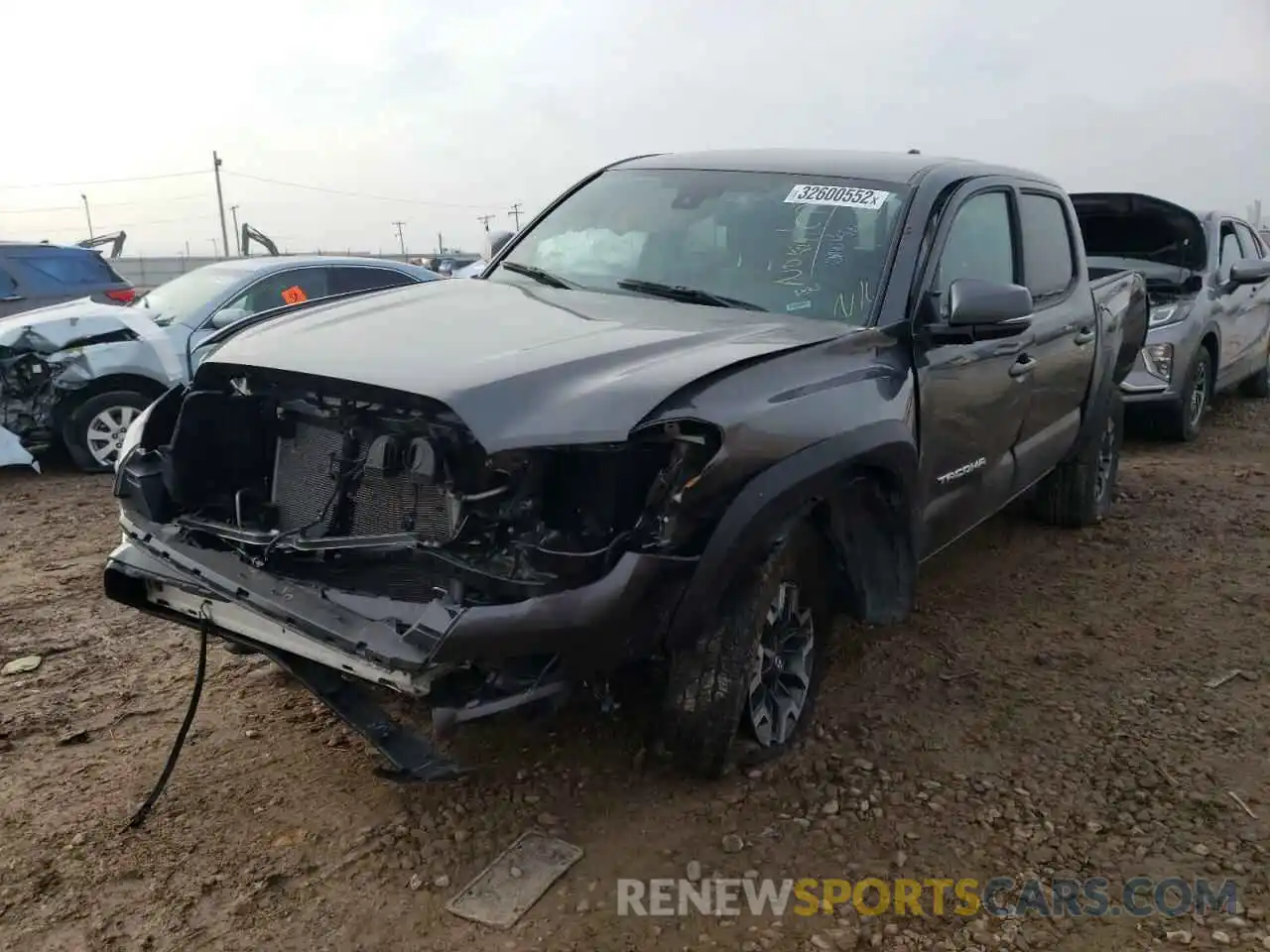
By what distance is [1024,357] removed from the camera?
4.09m

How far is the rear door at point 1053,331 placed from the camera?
432cm

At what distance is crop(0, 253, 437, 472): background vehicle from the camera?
6.70m

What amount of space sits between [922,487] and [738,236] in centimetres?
109

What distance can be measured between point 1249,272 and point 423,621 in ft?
25.8

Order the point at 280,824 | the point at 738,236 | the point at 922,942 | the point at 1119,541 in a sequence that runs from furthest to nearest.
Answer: the point at 1119,541 < the point at 738,236 < the point at 280,824 < the point at 922,942

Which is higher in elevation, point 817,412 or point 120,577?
point 817,412

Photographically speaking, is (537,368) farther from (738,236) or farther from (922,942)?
(922,942)

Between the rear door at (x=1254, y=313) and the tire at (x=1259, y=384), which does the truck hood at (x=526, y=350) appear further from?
the tire at (x=1259, y=384)

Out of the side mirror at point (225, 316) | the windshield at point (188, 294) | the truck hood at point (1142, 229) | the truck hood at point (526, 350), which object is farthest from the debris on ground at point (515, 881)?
the truck hood at point (1142, 229)

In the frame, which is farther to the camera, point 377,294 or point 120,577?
point 377,294

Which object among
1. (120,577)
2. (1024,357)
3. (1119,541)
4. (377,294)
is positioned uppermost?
(377,294)

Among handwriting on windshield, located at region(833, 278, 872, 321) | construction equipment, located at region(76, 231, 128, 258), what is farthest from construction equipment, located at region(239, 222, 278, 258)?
handwriting on windshield, located at region(833, 278, 872, 321)

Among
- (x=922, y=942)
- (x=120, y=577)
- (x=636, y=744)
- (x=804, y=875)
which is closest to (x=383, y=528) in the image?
(x=120, y=577)

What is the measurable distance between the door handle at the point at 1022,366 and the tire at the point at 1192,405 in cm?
442
